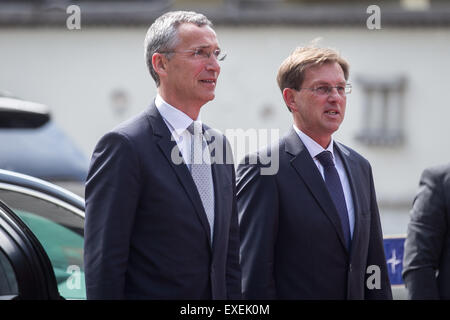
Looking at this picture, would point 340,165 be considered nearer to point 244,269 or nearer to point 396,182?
point 244,269

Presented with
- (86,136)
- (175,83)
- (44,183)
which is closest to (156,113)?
(175,83)

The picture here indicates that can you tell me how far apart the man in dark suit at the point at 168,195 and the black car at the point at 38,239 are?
1.24 ft

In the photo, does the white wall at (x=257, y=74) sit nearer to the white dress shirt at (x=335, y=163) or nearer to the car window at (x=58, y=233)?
the car window at (x=58, y=233)

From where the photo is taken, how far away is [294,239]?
9.88 ft

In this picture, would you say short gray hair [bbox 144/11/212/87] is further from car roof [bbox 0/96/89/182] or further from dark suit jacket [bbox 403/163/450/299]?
car roof [bbox 0/96/89/182]

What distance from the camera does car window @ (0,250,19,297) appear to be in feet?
9.77

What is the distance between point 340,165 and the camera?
3.23 metres

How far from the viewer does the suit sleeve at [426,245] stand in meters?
3.22

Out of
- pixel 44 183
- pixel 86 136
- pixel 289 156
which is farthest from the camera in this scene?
pixel 86 136

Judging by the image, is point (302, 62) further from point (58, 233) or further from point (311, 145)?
point (58, 233)

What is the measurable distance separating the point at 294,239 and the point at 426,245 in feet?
1.71

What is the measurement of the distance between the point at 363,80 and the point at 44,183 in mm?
15522

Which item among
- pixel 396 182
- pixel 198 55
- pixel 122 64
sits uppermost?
pixel 122 64

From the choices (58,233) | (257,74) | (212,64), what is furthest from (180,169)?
(257,74)
